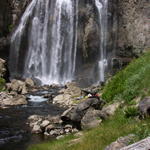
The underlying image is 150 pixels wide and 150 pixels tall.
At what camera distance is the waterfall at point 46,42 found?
5134cm

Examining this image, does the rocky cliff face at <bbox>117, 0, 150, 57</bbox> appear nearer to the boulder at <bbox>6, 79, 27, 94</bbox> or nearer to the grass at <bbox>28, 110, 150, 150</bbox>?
the boulder at <bbox>6, 79, 27, 94</bbox>

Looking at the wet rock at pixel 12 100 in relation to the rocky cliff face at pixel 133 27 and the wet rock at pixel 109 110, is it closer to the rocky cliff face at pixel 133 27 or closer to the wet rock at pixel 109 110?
the wet rock at pixel 109 110

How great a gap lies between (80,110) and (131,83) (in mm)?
5694

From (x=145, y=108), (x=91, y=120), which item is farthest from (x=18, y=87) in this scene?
(x=145, y=108)

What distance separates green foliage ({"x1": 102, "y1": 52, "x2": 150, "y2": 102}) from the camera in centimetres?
1512

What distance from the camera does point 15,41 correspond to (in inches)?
2084

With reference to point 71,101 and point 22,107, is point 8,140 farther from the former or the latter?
point 71,101

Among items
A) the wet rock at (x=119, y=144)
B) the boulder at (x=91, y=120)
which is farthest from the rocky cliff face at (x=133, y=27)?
the wet rock at (x=119, y=144)

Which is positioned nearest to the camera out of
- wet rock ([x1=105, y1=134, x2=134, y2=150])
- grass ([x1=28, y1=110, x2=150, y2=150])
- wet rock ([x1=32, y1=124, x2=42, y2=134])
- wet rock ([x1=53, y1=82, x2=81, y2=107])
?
wet rock ([x1=105, y1=134, x2=134, y2=150])

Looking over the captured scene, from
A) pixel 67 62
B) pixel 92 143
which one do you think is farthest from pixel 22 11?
pixel 92 143

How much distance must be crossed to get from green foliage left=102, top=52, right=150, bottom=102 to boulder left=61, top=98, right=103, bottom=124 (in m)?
1.04

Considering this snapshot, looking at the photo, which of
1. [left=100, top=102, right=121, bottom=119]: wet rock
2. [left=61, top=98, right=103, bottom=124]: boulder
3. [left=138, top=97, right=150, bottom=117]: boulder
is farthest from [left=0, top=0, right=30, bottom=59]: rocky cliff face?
[left=138, top=97, right=150, bottom=117]: boulder

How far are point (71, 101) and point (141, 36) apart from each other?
67.2ft

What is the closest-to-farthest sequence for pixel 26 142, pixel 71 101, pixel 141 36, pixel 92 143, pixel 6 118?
pixel 92 143 → pixel 26 142 → pixel 6 118 → pixel 71 101 → pixel 141 36
